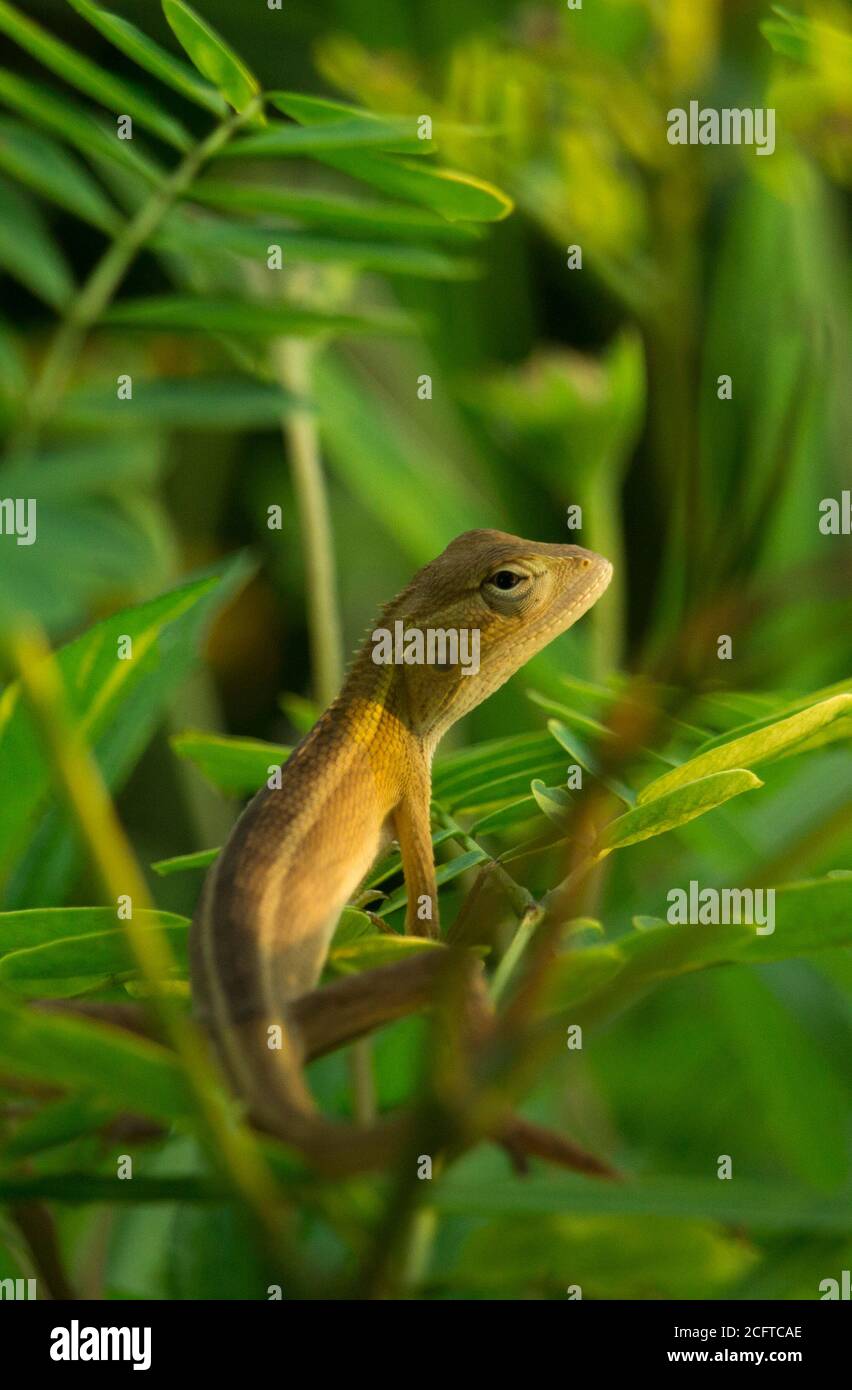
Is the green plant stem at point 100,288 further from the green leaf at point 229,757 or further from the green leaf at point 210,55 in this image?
the green leaf at point 229,757

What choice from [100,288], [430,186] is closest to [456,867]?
[430,186]

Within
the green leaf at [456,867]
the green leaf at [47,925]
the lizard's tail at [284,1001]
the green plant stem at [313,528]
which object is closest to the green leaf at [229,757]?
the lizard's tail at [284,1001]

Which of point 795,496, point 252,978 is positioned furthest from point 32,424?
point 795,496

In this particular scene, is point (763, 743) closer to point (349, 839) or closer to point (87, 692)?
point (349, 839)

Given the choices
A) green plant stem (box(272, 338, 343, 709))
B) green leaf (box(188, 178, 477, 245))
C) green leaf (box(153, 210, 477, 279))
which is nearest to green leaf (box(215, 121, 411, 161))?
green leaf (box(188, 178, 477, 245))

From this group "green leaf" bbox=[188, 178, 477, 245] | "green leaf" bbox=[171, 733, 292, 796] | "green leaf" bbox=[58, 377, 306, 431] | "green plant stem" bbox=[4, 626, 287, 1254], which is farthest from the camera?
"green leaf" bbox=[58, 377, 306, 431]

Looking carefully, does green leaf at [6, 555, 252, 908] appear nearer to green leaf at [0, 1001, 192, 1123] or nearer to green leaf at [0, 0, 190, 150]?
green leaf at [0, 0, 190, 150]

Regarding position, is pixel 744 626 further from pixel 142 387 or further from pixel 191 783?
pixel 191 783
